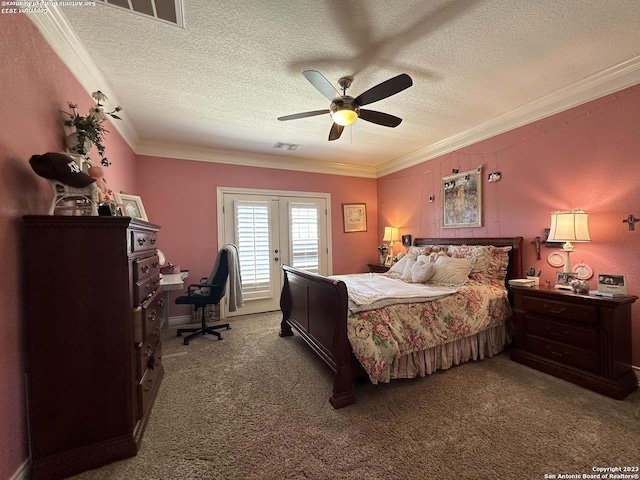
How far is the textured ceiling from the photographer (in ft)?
5.65

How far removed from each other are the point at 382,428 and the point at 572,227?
7.86 ft

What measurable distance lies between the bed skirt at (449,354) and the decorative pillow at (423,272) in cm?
73

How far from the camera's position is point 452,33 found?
191cm

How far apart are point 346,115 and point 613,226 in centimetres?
262

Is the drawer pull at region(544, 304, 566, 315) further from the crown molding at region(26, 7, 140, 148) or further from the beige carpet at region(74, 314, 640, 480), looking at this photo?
the crown molding at region(26, 7, 140, 148)

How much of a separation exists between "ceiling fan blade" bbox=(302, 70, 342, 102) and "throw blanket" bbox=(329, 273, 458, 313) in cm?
165

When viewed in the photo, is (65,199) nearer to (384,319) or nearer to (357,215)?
(384,319)

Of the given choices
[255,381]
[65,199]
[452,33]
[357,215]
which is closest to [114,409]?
[255,381]

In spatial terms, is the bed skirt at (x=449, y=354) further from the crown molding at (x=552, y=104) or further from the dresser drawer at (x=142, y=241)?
the crown molding at (x=552, y=104)

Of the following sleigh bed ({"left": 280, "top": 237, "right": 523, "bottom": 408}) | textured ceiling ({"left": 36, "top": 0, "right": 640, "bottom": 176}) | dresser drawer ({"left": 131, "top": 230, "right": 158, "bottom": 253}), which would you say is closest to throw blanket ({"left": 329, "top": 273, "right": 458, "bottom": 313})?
sleigh bed ({"left": 280, "top": 237, "right": 523, "bottom": 408})

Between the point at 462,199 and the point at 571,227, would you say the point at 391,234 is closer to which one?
the point at 462,199

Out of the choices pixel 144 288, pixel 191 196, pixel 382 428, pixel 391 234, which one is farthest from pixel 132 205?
pixel 391 234

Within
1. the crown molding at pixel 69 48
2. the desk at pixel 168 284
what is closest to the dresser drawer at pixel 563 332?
the desk at pixel 168 284

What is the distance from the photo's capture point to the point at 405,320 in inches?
91.5
